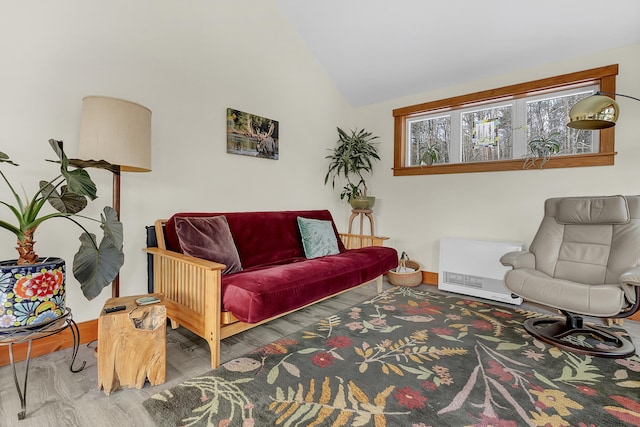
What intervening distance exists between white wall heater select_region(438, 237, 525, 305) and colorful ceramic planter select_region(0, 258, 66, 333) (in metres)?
3.26

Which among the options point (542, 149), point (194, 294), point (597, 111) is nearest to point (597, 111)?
point (597, 111)

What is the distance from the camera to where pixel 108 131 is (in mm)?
1731

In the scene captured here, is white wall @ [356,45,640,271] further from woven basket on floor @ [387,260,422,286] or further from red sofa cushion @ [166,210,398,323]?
red sofa cushion @ [166,210,398,323]

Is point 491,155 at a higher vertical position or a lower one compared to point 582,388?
higher

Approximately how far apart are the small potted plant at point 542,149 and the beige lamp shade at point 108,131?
11.3 feet

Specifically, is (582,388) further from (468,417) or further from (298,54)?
(298,54)

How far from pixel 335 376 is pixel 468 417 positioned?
66 centimetres

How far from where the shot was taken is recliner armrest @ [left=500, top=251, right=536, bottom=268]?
247cm

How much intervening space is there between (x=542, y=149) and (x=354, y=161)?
2000 millimetres

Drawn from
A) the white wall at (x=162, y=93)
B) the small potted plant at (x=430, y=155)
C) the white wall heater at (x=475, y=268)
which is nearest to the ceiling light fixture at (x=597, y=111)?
the white wall heater at (x=475, y=268)

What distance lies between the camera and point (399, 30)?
3156 millimetres

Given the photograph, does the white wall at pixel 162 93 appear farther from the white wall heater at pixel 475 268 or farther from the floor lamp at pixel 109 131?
the white wall heater at pixel 475 268

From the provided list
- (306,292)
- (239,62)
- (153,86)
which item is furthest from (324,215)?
(153,86)

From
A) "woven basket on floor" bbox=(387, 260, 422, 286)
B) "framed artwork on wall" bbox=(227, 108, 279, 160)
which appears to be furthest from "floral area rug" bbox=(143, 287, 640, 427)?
"framed artwork on wall" bbox=(227, 108, 279, 160)
